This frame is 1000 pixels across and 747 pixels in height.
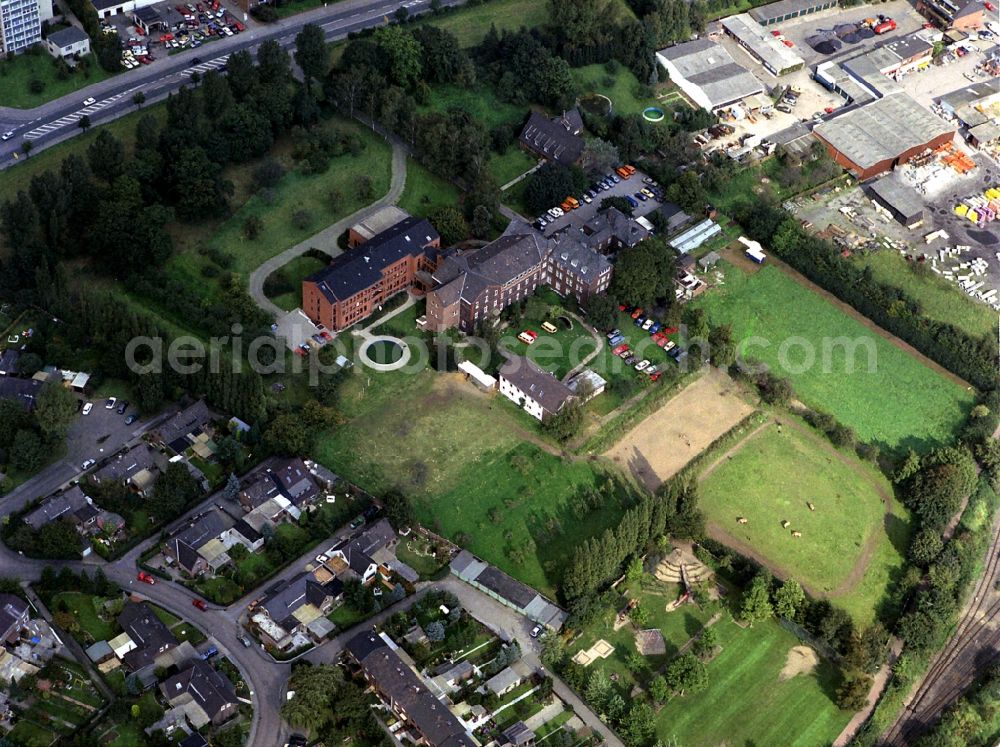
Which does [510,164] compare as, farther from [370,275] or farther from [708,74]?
[708,74]

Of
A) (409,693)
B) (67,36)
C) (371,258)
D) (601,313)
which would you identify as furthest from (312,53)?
(409,693)

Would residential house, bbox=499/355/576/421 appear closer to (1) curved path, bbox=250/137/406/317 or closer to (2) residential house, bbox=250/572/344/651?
(1) curved path, bbox=250/137/406/317

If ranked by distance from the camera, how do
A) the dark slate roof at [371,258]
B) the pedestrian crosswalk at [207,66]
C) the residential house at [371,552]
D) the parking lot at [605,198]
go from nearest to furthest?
1. the residential house at [371,552]
2. the dark slate roof at [371,258]
3. the parking lot at [605,198]
4. the pedestrian crosswalk at [207,66]

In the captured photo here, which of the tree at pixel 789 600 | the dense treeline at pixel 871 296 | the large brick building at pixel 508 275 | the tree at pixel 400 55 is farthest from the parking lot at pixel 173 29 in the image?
the tree at pixel 789 600

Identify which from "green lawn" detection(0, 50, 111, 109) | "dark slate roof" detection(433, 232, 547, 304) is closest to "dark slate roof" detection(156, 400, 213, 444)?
"dark slate roof" detection(433, 232, 547, 304)

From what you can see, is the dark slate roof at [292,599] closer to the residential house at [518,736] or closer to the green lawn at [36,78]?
the residential house at [518,736]

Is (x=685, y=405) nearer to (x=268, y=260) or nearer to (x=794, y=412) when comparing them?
(x=794, y=412)
